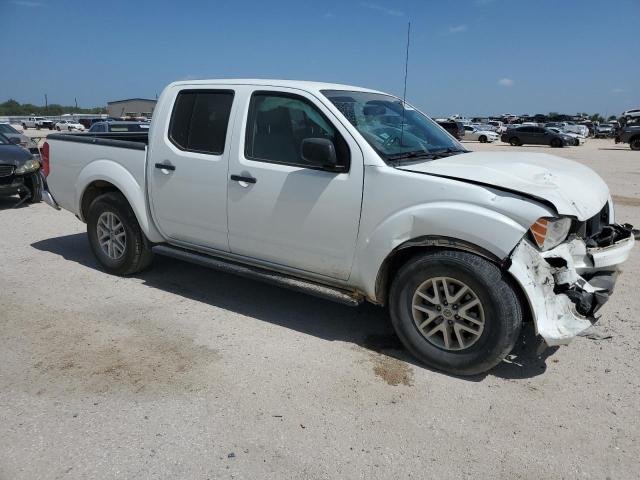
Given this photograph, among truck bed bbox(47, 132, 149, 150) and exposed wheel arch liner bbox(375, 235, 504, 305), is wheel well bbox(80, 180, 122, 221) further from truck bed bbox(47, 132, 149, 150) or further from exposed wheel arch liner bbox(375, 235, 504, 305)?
exposed wheel arch liner bbox(375, 235, 504, 305)

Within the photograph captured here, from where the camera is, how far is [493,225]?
3170 mm

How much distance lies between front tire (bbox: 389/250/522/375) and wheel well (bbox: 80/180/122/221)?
3.38m

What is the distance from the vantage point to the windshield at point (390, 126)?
3834mm

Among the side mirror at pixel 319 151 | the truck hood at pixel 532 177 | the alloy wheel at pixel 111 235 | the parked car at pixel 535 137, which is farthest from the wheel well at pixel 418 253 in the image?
the parked car at pixel 535 137

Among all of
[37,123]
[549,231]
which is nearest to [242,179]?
[549,231]

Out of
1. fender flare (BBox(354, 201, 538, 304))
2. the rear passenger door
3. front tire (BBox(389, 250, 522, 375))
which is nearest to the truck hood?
fender flare (BBox(354, 201, 538, 304))

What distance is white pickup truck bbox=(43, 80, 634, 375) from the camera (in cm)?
324

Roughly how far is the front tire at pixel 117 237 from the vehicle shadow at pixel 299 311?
0.82 ft

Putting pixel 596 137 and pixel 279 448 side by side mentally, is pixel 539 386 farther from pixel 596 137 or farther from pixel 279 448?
pixel 596 137

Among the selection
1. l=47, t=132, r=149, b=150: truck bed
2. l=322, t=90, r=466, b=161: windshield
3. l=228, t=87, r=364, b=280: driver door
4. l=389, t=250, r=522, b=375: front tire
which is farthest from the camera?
l=47, t=132, r=149, b=150: truck bed

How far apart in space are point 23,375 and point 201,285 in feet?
6.68

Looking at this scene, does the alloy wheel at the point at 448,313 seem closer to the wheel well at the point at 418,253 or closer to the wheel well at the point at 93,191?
the wheel well at the point at 418,253

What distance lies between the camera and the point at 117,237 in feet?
17.6

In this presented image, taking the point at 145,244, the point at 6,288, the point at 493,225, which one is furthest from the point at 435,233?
the point at 6,288
